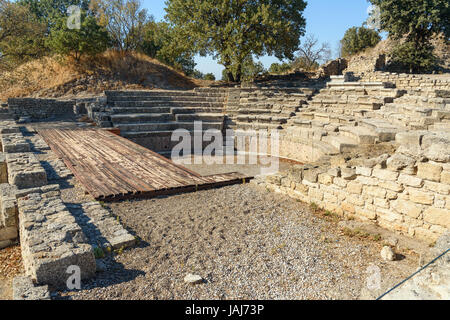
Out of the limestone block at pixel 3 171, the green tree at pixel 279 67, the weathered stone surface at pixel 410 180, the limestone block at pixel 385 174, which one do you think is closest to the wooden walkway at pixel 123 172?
the limestone block at pixel 3 171

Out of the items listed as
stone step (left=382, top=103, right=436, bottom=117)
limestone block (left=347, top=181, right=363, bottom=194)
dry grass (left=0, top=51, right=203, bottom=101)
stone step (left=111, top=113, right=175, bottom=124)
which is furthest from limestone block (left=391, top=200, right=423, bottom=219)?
dry grass (left=0, top=51, right=203, bottom=101)

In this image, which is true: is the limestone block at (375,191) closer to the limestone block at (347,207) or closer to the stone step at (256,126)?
the limestone block at (347,207)

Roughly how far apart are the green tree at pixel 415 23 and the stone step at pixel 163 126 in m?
12.7

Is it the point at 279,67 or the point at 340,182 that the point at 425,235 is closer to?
the point at 340,182

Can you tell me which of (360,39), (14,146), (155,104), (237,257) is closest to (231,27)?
(155,104)

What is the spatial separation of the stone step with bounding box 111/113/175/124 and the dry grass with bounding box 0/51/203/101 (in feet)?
21.8

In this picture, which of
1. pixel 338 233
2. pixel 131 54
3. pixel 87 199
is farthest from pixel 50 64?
pixel 338 233

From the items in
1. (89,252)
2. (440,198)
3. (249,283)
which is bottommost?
(249,283)

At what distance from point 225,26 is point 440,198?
520 inches

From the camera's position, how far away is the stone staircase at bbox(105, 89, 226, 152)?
37.7ft

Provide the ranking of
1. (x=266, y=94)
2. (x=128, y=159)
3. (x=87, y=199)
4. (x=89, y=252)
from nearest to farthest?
(x=89, y=252)
(x=87, y=199)
(x=128, y=159)
(x=266, y=94)

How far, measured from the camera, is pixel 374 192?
483 centimetres

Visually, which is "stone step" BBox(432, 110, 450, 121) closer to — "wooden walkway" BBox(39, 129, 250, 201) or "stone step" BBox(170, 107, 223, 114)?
"wooden walkway" BBox(39, 129, 250, 201)
